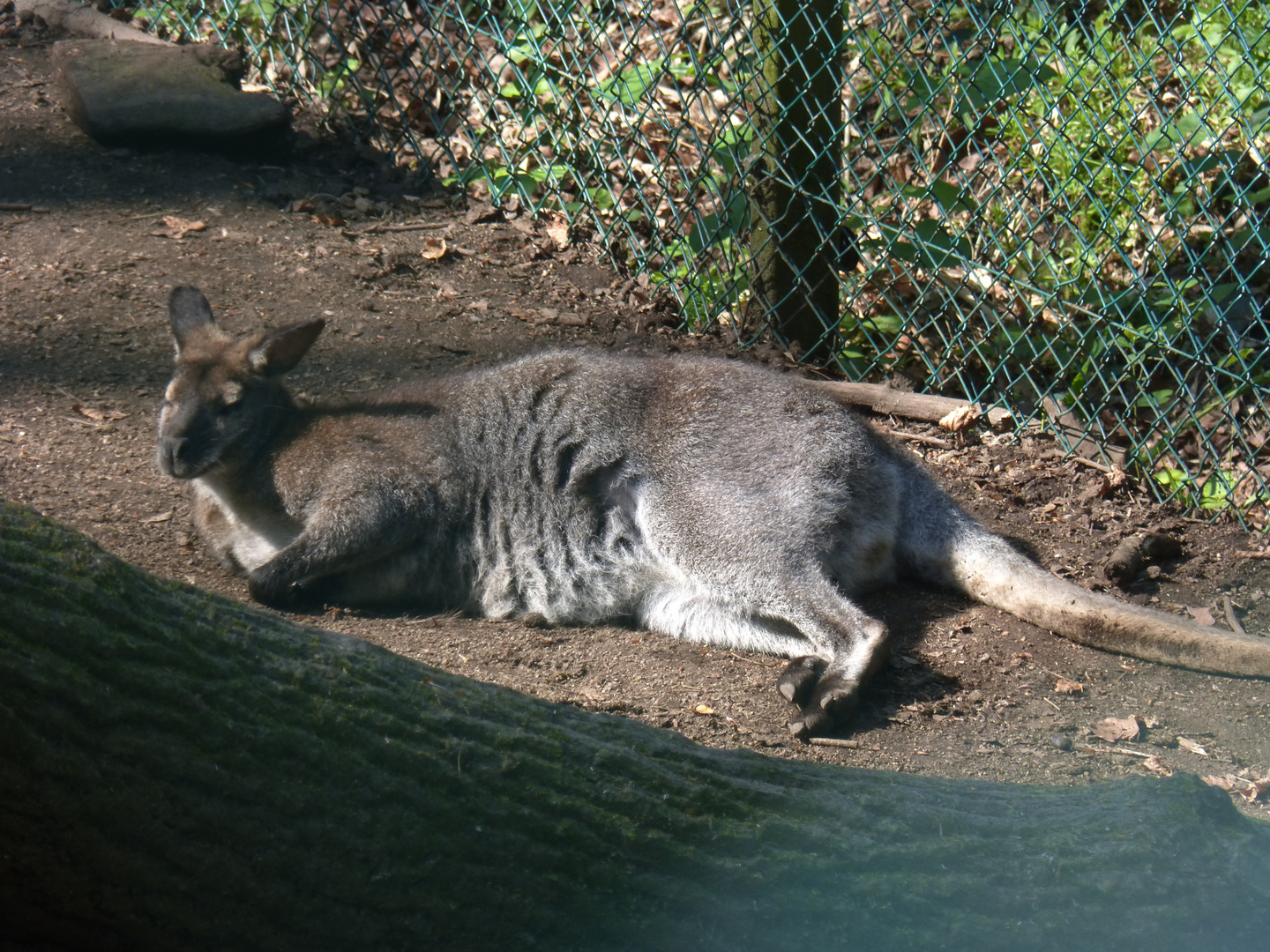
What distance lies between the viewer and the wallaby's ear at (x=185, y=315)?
4.42 meters

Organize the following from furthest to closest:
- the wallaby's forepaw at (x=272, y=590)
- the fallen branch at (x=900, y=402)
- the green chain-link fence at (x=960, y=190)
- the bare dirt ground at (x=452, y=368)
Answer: the fallen branch at (x=900, y=402)
the green chain-link fence at (x=960, y=190)
the wallaby's forepaw at (x=272, y=590)
the bare dirt ground at (x=452, y=368)

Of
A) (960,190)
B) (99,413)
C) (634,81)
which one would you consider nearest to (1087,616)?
(960,190)

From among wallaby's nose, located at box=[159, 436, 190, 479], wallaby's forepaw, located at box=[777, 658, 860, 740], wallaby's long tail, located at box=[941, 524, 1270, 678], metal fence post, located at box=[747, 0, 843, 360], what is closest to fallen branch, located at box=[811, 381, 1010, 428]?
metal fence post, located at box=[747, 0, 843, 360]

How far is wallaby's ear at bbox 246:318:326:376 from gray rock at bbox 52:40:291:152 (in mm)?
2987

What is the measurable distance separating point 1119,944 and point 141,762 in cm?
148

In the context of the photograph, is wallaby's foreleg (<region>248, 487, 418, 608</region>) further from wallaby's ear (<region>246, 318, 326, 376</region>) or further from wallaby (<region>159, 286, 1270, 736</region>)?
wallaby's ear (<region>246, 318, 326, 376</region>)

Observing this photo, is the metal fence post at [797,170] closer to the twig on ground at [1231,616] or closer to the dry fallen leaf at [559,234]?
the dry fallen leaf at [559,234]

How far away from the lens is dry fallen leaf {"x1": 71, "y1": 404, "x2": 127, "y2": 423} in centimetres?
466

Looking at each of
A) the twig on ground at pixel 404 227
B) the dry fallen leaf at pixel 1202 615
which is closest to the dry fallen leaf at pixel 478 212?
the twig on ground at pixel 404 227

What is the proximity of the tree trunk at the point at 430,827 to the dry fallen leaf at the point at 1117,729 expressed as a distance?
55.7 inches

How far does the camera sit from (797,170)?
5.52 metres

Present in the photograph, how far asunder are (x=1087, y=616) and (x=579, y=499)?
1790 mm

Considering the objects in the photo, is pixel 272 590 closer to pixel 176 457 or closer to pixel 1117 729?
pixel 176 457

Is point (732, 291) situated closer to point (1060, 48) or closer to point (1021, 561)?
point (1060, 48)
